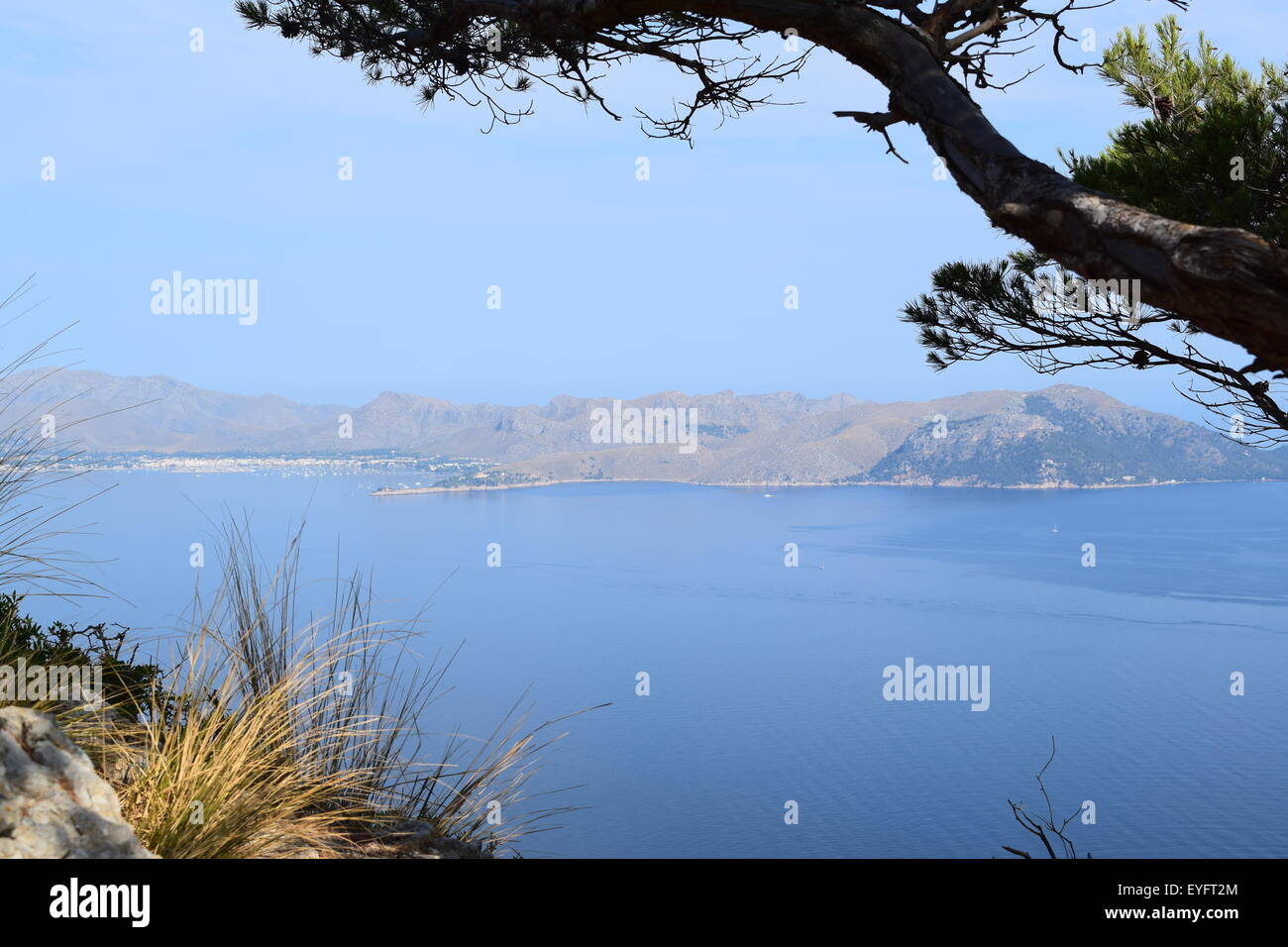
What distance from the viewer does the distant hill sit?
8681 centimetres

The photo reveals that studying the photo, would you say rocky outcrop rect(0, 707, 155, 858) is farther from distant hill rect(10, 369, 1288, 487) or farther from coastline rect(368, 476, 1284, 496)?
coastline rect(368, 476, 1284, 496)

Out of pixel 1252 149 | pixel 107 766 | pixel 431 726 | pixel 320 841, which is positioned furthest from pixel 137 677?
pixel 431 726

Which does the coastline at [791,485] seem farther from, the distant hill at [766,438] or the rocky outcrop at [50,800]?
the rocky outcrop at [50,800]

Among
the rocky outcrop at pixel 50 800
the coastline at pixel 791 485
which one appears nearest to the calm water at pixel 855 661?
the coastline at pixel 791 485

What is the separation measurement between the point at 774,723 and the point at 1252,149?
3132cm

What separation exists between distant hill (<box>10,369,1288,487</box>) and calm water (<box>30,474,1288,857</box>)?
15.5m

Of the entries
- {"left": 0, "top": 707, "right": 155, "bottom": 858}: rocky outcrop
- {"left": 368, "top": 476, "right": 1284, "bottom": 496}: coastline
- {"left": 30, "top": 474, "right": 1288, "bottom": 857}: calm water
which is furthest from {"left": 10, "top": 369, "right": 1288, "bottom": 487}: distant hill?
{"left": 0, "top": 707, "right": 155, "bottom": 858}: rocky outcrop

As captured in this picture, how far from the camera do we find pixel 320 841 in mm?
2254

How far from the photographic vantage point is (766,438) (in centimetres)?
10888

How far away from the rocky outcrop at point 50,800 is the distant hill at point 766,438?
6575 cm

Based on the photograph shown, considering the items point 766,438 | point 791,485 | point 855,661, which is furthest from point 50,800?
point 766,438

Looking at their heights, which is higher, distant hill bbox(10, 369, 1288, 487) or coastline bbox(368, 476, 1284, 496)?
distant hill bbox(10, 369, 1288, 487)

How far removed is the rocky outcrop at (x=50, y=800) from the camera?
63.4 inches

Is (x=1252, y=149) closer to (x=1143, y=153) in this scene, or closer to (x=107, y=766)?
(x=1143, y=153)
